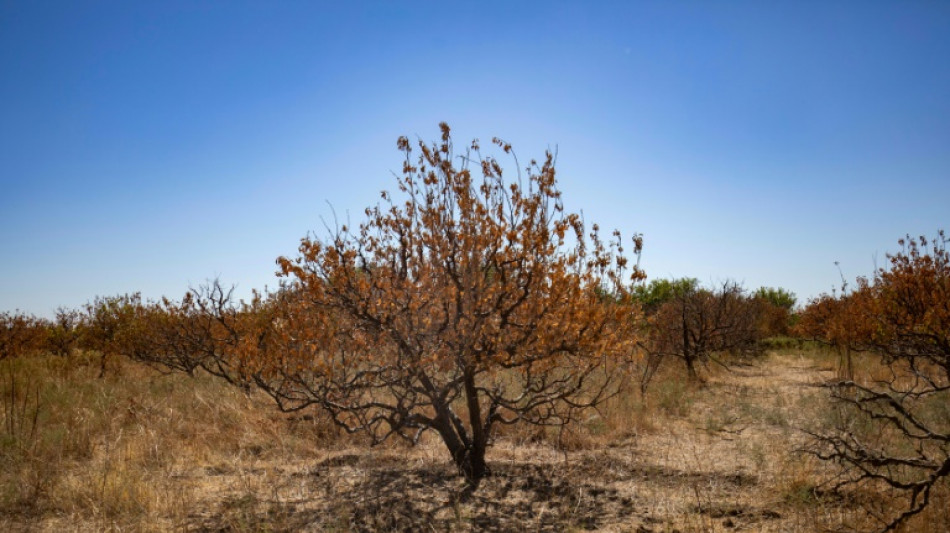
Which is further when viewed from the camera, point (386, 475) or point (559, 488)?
point (386, 475)

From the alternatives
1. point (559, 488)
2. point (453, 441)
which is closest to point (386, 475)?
point (453, 441)

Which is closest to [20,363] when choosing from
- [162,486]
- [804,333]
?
[162,486]

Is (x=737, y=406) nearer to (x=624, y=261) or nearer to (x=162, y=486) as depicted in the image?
(x=624, y=261)

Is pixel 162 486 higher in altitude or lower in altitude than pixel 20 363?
lower

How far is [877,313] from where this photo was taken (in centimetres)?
1119

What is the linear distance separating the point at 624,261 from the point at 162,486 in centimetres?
521

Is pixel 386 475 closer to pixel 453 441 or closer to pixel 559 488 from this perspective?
pixel 453 441

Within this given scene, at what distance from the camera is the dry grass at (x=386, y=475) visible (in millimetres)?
4762

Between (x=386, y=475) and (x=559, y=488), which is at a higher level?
(x=386, y=475)

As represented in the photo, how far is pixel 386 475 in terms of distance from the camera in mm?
6203

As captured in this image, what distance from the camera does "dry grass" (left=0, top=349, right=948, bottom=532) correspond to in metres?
4.76

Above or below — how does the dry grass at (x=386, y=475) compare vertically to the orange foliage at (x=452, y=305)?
below

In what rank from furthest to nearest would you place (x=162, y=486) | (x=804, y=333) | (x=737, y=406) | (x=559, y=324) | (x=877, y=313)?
(x=804, y=333) < (x=877, y=313) < (x=737, y=406) < (x=162, y=486) < (x=559, y=324)

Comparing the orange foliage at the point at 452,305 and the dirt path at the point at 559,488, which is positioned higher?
the orange foliage at the point at 452,305
